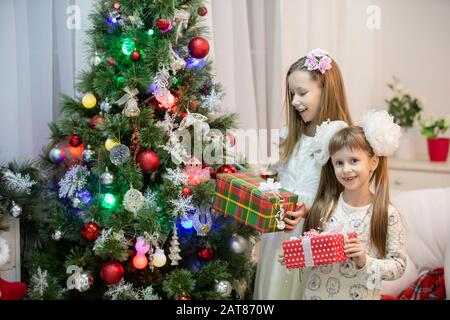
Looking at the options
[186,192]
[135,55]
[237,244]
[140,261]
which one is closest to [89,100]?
[135,55]

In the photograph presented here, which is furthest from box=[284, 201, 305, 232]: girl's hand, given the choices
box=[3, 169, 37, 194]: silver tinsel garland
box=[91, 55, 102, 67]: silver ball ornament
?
box=[3, 169, 37, 194]: silver tinsel garland

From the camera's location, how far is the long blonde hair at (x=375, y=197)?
1.55 meters

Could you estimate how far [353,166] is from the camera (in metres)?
1.55

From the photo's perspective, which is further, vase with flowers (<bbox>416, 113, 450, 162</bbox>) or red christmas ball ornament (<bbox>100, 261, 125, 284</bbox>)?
vase with flowers (<bbox>416, 113, 450, 162</bbox>)

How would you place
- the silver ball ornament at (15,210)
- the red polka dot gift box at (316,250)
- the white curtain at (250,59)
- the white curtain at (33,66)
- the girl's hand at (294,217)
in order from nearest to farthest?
the red polka dot gift box at (316,250) → the girl's hand at (294,217) → the silver ball ornament at (15,210) → the white curtain at (33,66) → the white curtain at (250,59)

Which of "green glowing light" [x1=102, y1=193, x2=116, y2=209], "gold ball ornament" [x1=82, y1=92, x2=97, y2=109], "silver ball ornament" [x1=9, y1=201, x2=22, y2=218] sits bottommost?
"silver ball ornament" [x1=9, y1=201, x2=22, y2=218]

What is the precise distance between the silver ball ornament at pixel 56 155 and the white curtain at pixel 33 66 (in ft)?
0.85

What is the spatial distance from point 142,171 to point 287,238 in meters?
0.56

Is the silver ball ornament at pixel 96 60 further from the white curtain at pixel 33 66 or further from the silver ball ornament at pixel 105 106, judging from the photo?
the white curtain at pixel 33 66

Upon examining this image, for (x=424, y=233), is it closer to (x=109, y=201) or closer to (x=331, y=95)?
(x=331, y=95)

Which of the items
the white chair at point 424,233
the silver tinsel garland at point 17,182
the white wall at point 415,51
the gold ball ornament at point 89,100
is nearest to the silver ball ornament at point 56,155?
the silver tinsel garland at point 17,182

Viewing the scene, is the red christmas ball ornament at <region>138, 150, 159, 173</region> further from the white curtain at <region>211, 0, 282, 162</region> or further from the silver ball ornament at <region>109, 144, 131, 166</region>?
the white curtain at <region>211, 0, 282, 162</region>

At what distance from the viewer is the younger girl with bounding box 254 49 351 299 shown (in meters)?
1.75
